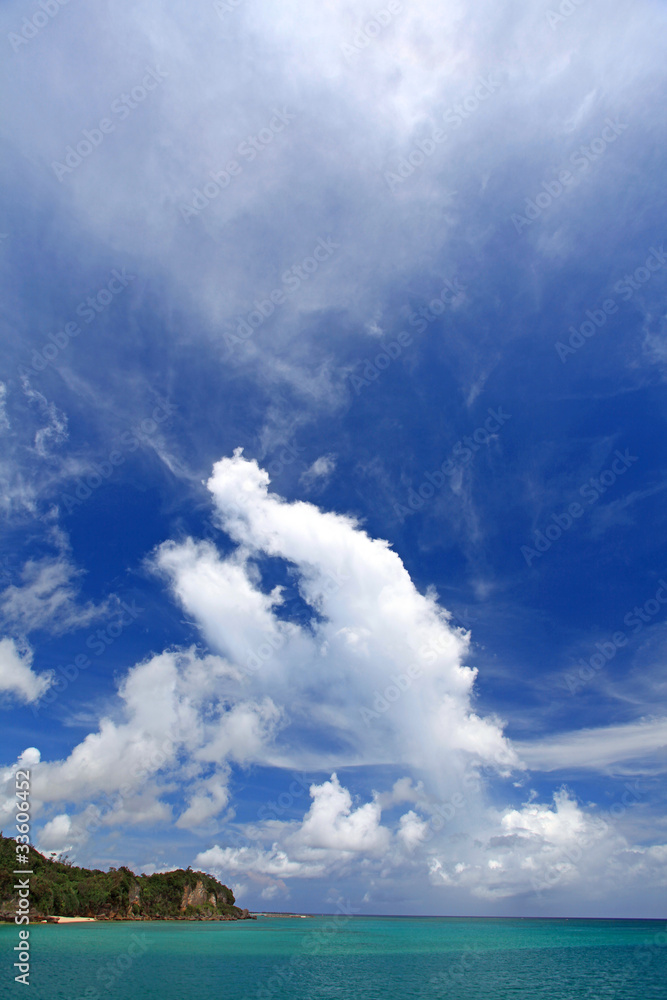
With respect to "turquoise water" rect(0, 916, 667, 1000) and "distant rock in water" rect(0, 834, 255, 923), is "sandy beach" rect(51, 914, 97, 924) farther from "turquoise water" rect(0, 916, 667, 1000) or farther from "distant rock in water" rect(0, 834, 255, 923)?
"turquoise water" rect(0, 916, 667, 1000)

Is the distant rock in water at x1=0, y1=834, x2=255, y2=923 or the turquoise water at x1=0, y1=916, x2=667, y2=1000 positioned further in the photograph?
the distant rock in water at x1=0, y1=834, x2=255, y2=923

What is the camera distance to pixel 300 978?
59.2 meters

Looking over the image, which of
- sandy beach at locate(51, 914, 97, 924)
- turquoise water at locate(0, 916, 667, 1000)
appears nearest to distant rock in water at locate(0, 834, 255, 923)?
sandy beach at locate(51, 914, 97, 924)

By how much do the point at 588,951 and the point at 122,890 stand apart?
5129 inches

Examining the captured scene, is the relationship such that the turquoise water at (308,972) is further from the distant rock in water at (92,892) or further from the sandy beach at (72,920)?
the sandy beach at (72,920)

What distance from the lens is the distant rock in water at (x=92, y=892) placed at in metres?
114

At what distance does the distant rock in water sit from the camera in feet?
374

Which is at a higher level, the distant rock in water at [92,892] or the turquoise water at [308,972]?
the turquoise water at [308,972]

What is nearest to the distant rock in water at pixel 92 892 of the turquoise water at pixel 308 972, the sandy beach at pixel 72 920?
the sandy beach at pixel 72 920

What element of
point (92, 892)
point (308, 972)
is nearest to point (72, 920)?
point (92, 892)

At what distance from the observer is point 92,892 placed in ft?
468

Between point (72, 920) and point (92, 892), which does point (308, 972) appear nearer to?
point (72, 920)

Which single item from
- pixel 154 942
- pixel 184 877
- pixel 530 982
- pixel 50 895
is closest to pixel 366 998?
pixel 530 982

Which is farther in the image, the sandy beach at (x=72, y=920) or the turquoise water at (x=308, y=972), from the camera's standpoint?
the sandy beach at (x=72, y=920)
